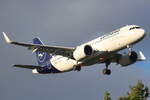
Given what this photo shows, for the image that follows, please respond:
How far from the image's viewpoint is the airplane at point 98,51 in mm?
79750

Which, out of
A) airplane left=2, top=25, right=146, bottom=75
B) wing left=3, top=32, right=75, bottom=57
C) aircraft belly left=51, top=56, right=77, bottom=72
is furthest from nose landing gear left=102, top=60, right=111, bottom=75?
wing left=3, top=32, right=75, bottom=57

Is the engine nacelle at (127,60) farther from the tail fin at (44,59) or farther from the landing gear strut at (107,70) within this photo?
the tail fin at (44,59)

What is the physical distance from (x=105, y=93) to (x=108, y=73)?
51.3ft

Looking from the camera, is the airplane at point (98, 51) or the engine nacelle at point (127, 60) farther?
the engine nacelle at point (127, 60)

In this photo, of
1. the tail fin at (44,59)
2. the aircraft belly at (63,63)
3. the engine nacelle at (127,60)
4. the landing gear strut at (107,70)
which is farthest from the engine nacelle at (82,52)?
the tail fin at (44,59)

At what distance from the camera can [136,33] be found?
263ft

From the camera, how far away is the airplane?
79.8 m

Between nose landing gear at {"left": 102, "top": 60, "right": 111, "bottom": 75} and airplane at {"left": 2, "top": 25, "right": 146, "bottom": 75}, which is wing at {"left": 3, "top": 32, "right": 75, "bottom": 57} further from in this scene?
nose landing gear at {"left": 102, "top": 60, "right": 111, "bottom": 75}

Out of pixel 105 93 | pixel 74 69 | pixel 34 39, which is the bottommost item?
pixel 105 93

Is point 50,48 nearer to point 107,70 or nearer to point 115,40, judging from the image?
point 115,40

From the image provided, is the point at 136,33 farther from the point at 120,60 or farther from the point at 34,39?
the point at 34,39

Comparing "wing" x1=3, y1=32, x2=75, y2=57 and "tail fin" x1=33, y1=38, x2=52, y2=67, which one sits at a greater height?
"tail fin" x1=33, y1=38, x2=52, y2=67

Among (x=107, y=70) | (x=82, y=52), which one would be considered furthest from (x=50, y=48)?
(x=107, y=70)

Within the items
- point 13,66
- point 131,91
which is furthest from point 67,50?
point 131,91
